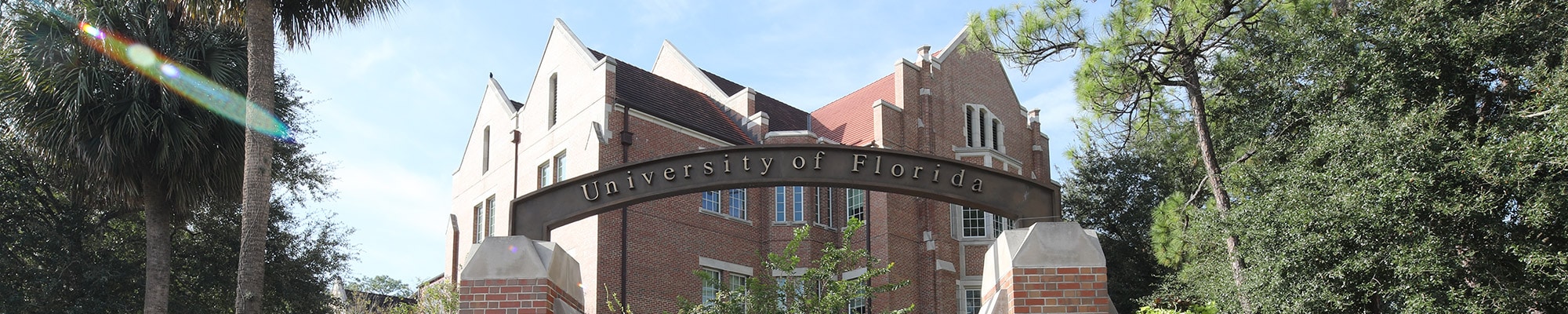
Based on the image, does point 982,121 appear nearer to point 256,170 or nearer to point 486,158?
point 486,158

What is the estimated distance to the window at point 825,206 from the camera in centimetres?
2906

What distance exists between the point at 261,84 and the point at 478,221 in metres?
18.7

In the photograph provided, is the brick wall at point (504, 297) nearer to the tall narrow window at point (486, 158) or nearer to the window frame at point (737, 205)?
the window frame at point (737, 205)

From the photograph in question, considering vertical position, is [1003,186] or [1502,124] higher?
[1502,124]

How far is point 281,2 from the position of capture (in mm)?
13734

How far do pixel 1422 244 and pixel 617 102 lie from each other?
16444 mm

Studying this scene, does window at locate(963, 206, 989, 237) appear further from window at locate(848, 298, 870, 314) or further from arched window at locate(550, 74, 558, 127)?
A: arched window at locate(550, 74, 558, 127)

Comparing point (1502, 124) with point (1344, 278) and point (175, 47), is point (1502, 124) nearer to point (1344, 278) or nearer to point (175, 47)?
point (1344, 278)

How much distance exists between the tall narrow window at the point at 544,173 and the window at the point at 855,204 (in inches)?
280

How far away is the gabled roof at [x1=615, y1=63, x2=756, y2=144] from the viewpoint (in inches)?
1075

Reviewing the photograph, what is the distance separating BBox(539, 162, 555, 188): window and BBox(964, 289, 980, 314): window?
10386 millimetres

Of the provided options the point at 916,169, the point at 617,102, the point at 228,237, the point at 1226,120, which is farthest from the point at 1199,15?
the point at 228,237

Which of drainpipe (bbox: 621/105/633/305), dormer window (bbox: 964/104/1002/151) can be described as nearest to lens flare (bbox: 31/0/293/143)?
drainpipe (bbox: 621/105/633/305)

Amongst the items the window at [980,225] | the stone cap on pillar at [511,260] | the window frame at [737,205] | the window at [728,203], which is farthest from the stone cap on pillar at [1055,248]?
the window at [980,225]
